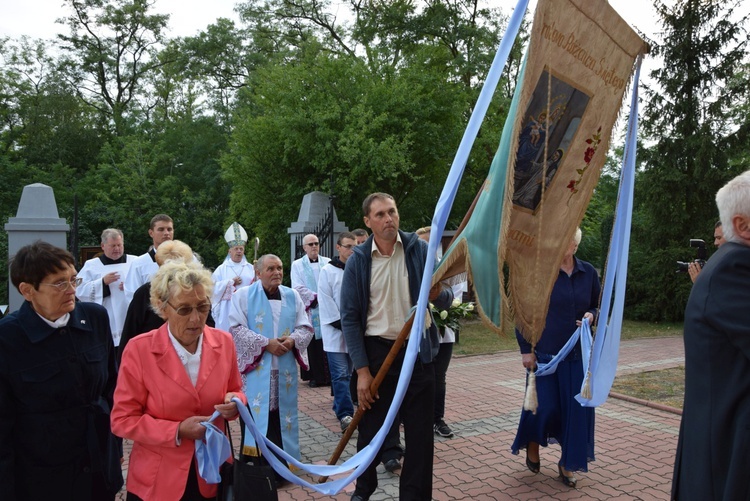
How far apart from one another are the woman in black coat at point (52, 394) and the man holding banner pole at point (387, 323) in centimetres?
155

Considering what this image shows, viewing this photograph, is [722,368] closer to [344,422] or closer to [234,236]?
[344,422]

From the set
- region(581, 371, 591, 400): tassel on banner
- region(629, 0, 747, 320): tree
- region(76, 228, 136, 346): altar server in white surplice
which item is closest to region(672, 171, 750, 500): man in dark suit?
region(581, 371, 591, 400): tassel on banner

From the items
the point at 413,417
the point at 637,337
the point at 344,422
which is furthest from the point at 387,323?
the point at 637,337

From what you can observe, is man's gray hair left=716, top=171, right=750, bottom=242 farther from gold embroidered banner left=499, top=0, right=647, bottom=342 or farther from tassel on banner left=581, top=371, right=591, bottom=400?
tassel on banner left=581, top=371, right=591, bottom=400

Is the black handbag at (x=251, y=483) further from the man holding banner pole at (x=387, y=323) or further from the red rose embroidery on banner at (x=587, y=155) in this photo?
the red rose embroidery on banner at (x=587, y=155)

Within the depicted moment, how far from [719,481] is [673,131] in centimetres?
1939

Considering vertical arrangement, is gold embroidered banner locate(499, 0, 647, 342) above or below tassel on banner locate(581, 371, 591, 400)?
above

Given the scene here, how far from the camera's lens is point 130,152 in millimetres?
24438

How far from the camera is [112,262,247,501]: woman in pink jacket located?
2.75m

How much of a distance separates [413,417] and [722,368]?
1.94m

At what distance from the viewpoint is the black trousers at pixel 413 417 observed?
374cm

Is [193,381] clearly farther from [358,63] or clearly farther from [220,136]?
[220,136]

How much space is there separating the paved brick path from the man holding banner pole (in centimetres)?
20

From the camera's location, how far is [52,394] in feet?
9.12
